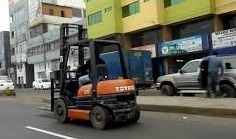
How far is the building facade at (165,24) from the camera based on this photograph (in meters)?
36.5

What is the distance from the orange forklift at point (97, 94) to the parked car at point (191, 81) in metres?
6.44

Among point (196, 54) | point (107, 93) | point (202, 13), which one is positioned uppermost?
point (202, 13)

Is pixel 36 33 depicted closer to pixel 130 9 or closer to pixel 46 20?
pixel 46 20

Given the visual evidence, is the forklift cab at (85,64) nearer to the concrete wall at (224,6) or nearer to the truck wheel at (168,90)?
the truck wheel at (168,90)

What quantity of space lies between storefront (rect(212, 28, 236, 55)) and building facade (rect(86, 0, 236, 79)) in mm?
673

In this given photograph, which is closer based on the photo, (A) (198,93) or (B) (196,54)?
(A) (198,93)

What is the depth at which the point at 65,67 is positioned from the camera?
13047mm

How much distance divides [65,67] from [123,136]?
350cm

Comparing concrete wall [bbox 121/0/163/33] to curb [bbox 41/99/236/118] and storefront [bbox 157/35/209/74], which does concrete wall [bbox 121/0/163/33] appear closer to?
storefront [bbox 157/35/209/74]

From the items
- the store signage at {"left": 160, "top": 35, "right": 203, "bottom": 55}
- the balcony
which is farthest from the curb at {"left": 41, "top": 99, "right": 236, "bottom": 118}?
the balcony

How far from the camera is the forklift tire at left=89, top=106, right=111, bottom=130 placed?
11.5m

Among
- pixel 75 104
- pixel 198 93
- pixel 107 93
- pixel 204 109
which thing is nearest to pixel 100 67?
pixel 107 93

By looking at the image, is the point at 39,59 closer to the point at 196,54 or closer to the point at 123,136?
the point at 196,54

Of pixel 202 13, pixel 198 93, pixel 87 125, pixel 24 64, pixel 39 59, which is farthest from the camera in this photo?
pixel 24 64
